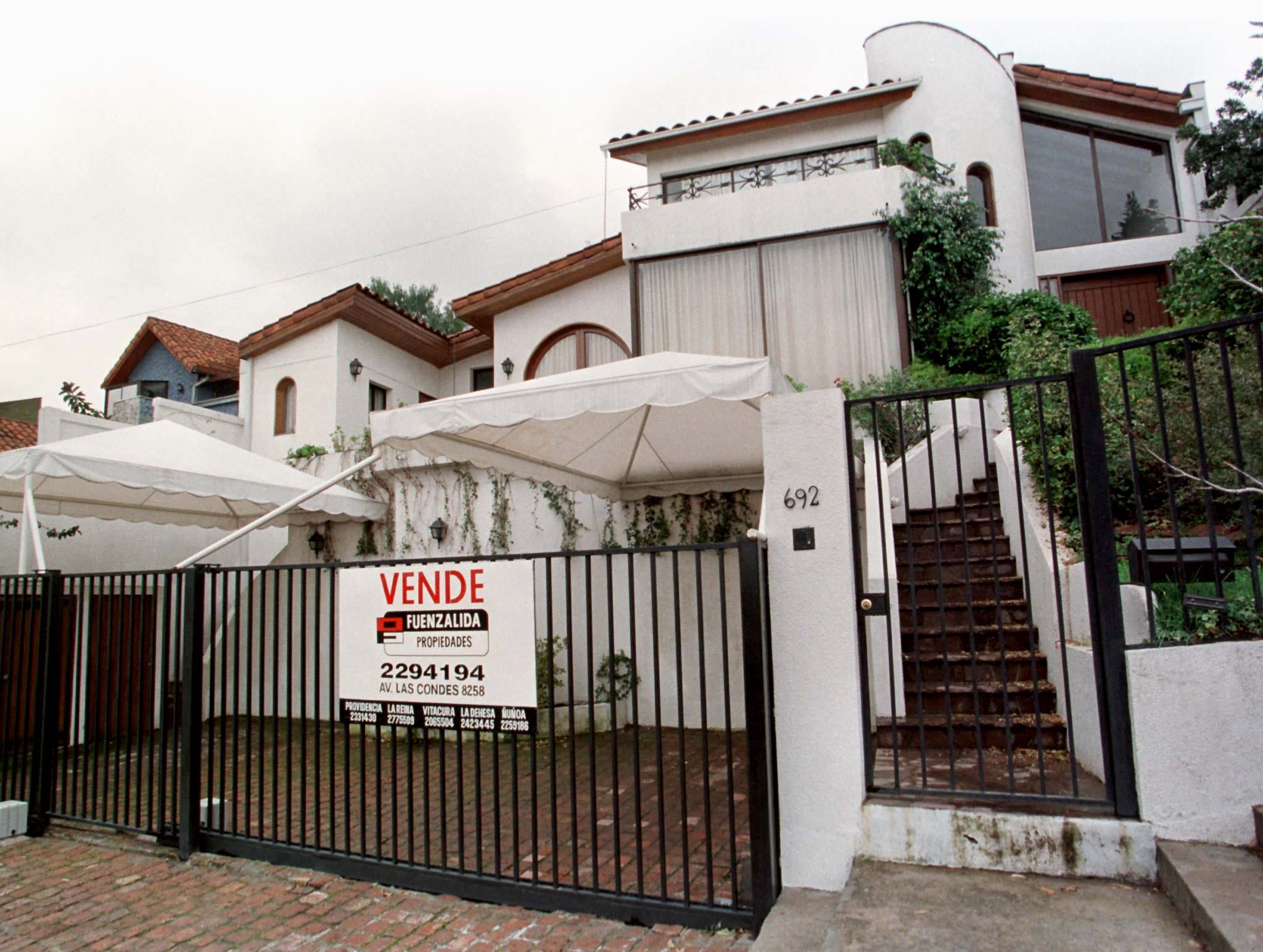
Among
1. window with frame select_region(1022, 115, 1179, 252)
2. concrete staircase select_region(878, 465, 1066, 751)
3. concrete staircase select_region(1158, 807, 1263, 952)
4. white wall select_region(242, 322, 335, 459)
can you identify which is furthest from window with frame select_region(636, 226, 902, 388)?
concrete staircase select_region(1158, 807, 1263, 952)

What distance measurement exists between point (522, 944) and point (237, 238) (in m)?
20.0

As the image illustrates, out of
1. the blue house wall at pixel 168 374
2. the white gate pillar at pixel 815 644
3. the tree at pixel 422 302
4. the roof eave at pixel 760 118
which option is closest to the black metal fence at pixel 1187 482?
the white gate pillar at pixel 815 644

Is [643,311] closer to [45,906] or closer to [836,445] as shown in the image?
[836,445]

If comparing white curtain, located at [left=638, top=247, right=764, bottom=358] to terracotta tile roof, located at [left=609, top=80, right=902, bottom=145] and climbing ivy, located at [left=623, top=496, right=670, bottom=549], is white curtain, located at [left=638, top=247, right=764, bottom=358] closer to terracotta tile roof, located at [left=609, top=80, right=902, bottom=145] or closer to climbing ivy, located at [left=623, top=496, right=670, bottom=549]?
terracotta tile roof, located at [left=609, top=80, right=902, bottom=145]

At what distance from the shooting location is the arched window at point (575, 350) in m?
12.9

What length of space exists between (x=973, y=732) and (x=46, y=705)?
6.46 m

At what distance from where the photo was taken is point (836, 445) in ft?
11.5

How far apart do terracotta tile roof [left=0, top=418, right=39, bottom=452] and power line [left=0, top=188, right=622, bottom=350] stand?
23.7 ft

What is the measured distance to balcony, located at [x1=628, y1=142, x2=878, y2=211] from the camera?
12.2m

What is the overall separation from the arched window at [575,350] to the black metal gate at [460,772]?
581 cm

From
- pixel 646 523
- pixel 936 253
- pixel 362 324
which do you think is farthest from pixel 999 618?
pixel 362 324

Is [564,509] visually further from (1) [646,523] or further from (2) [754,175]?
(2) [754,175]

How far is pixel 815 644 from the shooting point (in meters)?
3.43

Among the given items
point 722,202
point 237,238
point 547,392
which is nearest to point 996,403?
point 722,202
